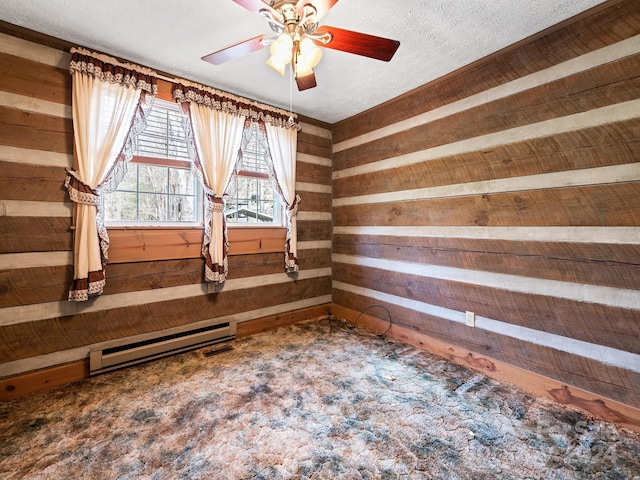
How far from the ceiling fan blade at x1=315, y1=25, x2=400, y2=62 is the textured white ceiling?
359mm

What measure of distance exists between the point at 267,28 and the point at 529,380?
10.3ft

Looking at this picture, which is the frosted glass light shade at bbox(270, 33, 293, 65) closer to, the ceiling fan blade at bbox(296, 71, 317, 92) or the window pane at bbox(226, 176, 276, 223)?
the ceiling fan blade at bbox(296, 71, 317, 92)

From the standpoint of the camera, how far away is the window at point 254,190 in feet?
10.3

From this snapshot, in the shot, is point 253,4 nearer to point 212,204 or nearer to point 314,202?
point 212,204

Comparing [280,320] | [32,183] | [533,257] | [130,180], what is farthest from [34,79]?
[533,257]

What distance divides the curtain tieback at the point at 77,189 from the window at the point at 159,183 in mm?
234

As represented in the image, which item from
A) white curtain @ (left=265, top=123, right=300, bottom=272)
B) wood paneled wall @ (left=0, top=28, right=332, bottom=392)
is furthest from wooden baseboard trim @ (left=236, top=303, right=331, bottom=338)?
wood paneled wall @ (left=0, top=28, right=332, bottom=392)

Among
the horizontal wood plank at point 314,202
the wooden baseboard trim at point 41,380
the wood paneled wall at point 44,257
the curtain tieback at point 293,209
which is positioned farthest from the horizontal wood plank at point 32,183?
the horizontal wood plank at point 314,202

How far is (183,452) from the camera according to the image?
156 centimetres

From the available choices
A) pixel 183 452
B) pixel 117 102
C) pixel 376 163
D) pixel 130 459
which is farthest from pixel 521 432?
pixel 117 102

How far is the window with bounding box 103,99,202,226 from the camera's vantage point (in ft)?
8.31

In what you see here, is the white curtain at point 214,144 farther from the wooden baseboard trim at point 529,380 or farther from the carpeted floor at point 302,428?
the wooden baseboard trim at point 529,380

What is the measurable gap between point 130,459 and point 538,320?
268cm

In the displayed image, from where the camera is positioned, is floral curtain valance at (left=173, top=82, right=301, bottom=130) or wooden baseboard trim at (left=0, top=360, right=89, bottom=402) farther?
floral curtain valance at (left=173, top=82, right=301, bottom=130)
